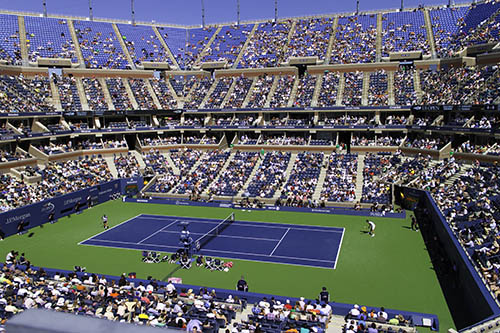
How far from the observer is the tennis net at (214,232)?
30570mm

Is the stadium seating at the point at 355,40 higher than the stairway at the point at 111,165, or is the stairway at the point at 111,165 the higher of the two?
the stadium seating at the point at 355,40

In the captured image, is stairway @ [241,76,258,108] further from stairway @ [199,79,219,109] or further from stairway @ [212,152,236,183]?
stairway @ [212,152,236,183]

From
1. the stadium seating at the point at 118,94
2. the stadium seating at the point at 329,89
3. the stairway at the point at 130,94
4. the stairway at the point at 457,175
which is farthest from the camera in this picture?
the stairway at the point at 130,94

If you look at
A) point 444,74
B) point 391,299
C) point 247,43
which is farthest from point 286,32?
point 391,299

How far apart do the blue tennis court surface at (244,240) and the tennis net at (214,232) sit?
367mm

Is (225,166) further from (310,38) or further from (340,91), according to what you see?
(310,38)

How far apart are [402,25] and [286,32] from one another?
18.8 metres

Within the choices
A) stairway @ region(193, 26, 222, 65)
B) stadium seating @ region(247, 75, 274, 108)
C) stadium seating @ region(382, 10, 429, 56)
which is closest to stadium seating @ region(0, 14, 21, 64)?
stairway @ region(193, 26, 222, 65)

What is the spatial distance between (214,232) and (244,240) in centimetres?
315

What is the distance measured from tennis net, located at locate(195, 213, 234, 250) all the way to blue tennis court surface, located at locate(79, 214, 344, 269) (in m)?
0.37

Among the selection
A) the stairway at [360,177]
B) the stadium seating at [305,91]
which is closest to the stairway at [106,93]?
the stadium seating at [305,91]

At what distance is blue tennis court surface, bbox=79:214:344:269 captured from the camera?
92.1 ft

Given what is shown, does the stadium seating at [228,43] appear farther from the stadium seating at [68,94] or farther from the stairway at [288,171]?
the stairway at [288,171]

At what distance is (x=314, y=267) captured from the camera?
84.7 ft
